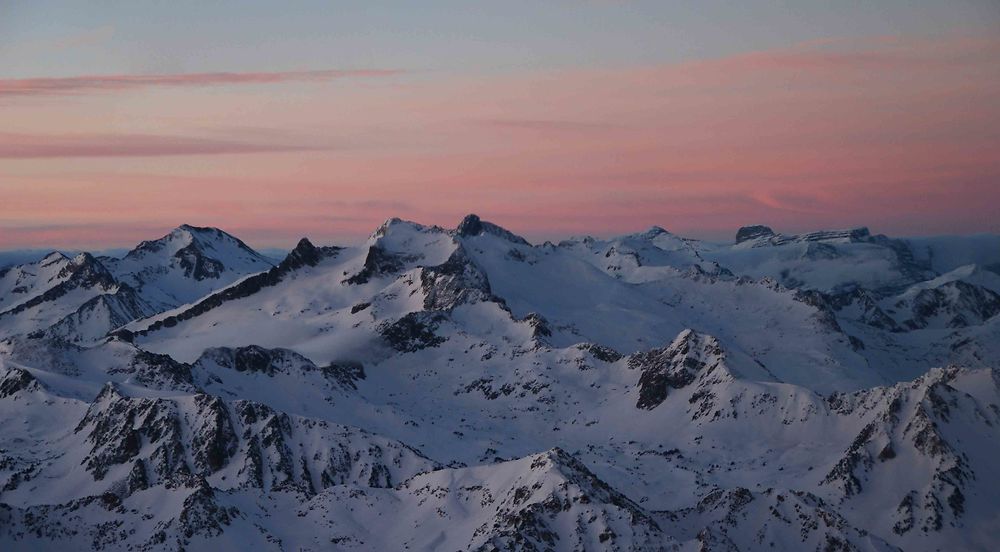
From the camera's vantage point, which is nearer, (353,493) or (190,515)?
(190,515)

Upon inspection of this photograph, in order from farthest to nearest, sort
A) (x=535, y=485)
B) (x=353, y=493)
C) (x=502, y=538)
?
(x=353, y=493) < (x=535, y=485) < (x=502, y=538)

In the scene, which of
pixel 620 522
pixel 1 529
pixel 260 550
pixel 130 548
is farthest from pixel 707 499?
pixel 1 529

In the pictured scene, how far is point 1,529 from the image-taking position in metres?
156

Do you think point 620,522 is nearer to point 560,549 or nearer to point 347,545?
point 560,549

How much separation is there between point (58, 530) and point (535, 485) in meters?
59.8

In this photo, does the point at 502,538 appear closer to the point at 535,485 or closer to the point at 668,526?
the point at 535,485

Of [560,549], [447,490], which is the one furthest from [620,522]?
[447,490]

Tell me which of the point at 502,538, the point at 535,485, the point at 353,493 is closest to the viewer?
the point at 502,538

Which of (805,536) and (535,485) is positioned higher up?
(535,485)

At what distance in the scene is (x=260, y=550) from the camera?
530ft

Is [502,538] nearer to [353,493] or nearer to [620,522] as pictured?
[620,522]

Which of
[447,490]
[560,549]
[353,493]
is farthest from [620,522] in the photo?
[353,493]

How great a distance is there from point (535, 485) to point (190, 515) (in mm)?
43658

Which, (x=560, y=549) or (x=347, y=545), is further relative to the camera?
(x=347, y=545)
